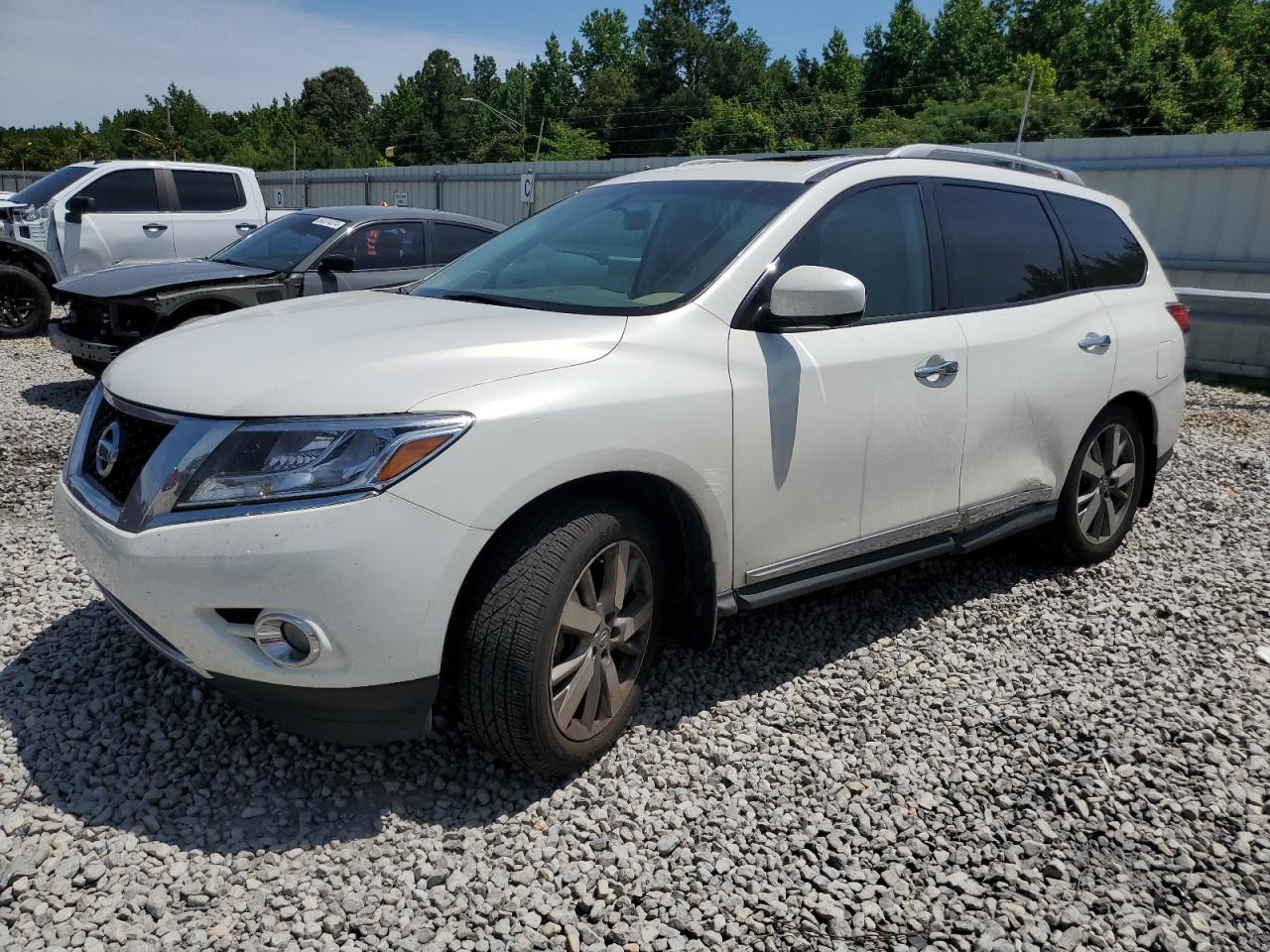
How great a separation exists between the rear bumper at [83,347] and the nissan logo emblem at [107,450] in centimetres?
496

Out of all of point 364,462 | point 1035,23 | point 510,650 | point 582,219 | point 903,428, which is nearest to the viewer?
point 364,462

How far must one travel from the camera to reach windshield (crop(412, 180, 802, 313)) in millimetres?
3145

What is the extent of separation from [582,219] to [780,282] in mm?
1134

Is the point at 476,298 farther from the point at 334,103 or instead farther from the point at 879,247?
the point at 334,103

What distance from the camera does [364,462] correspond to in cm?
232

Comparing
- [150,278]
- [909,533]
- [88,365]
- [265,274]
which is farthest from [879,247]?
[88,365]

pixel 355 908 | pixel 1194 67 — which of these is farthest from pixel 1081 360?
pixel 1194 67

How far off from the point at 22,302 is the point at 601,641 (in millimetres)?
10732

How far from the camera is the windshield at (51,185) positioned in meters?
11.8

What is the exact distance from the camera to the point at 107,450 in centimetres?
273

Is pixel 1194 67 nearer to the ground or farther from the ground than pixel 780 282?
farther from the ground

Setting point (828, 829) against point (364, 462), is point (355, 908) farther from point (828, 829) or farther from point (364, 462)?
point (828, 829)

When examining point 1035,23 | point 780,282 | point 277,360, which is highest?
point 1035,23

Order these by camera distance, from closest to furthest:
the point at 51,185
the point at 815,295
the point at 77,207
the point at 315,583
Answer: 1. the point at 315,583
2. the point at 815,295
3. the point at 77,207
4. the point at 51,185
